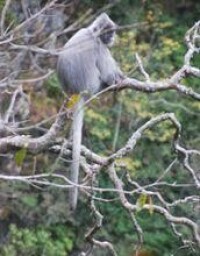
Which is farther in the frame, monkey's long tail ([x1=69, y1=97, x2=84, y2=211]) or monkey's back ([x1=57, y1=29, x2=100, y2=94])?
monkey's back ([x1=57, y1=29, x2=100, y2=94])

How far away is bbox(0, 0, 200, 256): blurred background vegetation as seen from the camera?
8.76 m

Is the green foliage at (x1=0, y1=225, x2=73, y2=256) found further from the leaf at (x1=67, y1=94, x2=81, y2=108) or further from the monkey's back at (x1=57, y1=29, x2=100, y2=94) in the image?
the leaf at (x1=67, y1=94, x2=81, y2=108)

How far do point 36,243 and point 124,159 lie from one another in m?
1.17

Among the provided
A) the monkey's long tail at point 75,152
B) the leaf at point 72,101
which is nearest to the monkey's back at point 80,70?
the monkey's long tail at point 75,152

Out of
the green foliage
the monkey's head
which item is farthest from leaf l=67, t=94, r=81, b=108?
the green foliage

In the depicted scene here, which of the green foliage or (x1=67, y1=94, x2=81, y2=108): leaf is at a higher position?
(x1=67, y1=94, x2=81, y2=108): leaf

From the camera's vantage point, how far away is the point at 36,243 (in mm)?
8617

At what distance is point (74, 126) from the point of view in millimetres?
5270

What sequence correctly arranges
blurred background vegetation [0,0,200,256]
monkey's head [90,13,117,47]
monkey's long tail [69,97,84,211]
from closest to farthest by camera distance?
monkey's long tail [69,97,84,211]
monkey's head [90,13,117,47]
blurred background vegetation [0,0,200,256]

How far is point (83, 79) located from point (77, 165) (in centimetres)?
121

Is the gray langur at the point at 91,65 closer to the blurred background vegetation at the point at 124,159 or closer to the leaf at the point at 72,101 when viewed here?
the leaf at the point at 72,101

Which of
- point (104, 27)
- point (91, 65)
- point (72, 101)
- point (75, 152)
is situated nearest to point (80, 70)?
point (91, 65)

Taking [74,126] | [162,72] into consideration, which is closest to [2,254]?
[162,72]

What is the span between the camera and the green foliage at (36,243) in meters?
8.46
